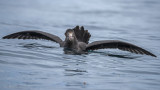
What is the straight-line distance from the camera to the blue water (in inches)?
390

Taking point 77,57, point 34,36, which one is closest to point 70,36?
point 77,57

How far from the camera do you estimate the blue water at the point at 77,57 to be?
991cm

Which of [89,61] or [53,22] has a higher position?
[53,22]

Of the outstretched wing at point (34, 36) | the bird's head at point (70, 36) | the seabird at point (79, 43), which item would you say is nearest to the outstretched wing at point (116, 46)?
the seabird at point (79, 43)

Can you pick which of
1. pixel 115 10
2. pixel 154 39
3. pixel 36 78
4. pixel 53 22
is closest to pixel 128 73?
pixel 36 78

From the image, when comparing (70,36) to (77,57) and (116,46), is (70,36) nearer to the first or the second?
(77,57)

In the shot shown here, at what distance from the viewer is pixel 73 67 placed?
11.4 m

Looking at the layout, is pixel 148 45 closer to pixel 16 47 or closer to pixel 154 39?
pixel 154 39

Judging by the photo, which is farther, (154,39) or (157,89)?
(154,39)

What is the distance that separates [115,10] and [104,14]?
79.2 inches

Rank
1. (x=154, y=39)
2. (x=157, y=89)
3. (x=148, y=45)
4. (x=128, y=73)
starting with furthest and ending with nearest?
(x=154, y=39) → (x=148, y=45) → (x=128, y=73) → (x=157, y=89)

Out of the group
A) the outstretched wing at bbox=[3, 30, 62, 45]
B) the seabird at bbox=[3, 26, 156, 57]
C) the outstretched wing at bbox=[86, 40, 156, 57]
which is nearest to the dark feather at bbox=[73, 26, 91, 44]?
the seabird at bbox=[3, 26, 156, 57]

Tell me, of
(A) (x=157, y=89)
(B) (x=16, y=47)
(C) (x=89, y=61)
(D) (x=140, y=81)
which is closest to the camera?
(A) (x=157, y=89)

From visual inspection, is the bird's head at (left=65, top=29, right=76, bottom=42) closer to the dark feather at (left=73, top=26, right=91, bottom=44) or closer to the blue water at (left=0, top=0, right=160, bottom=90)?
the blue water at (left=0, top=0, right=160, bottom=90)
